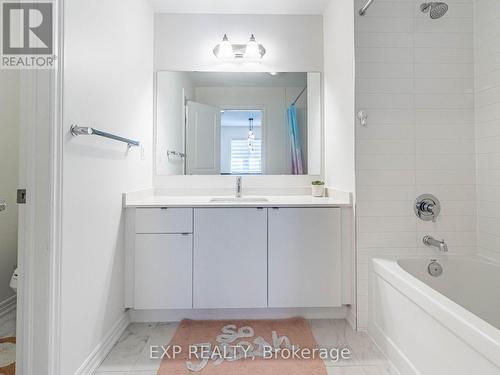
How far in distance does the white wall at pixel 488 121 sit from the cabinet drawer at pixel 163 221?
1813mm

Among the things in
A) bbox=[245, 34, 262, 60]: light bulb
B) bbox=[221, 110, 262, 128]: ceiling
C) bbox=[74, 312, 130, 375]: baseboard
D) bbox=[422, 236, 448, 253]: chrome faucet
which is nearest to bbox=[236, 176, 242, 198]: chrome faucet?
bbox=[221, 110, 262, 128]: ceiling

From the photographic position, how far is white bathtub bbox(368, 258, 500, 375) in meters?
0.93

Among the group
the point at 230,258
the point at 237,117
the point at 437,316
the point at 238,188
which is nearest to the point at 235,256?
Result: the point at 230,258

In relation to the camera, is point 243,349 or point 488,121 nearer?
point 243,349

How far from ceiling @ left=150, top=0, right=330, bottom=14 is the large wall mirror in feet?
1.63

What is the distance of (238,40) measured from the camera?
7.55ft

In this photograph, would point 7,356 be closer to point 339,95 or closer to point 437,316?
point 437,316

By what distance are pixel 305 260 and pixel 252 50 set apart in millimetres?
1715

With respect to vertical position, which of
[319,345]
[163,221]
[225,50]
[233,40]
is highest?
[233,40]

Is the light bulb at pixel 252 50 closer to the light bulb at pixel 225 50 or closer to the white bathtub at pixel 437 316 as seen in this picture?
the light bulb at pixel 225 50

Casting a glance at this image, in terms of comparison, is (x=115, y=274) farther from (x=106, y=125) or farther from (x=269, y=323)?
(x=269, y=323)

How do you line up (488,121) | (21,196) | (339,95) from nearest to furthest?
(21,196)
(488,121)
(339,95)

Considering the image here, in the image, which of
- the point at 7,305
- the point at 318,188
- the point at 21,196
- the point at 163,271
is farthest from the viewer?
the point at 318,188

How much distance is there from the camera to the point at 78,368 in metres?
1.23
